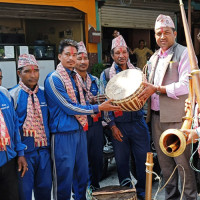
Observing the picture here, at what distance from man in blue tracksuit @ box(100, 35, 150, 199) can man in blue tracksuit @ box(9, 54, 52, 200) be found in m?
1.00

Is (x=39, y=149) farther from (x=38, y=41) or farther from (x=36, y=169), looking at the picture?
(x=38, y=41)

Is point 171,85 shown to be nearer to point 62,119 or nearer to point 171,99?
point 171,99

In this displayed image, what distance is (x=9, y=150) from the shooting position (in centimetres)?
266

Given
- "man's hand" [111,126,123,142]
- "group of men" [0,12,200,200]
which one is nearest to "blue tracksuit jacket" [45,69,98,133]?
"group of men" [0,12,200,200]

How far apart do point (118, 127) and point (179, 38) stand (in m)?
7.93

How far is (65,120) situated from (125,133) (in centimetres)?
98

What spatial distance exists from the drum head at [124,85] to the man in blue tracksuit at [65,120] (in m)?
0.15

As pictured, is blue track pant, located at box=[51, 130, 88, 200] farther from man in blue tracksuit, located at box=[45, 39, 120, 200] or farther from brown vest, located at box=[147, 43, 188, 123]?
brown vest, located at box=[147, 43, 188, 123]

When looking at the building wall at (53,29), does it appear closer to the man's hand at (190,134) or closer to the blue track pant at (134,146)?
the blue track pant at (134,146)

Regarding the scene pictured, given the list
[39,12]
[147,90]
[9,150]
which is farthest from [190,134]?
[39,12]

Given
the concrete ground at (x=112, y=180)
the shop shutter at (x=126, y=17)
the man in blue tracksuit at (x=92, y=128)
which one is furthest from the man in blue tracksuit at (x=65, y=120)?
the shop shutter at (x=126, y=17)

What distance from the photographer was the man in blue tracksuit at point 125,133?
3.76 metres

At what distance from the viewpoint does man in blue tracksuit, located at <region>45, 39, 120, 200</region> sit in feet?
10.3

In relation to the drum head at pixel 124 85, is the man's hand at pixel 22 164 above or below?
below
